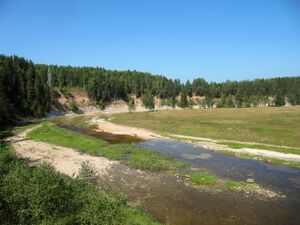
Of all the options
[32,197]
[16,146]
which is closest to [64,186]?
[32,197]

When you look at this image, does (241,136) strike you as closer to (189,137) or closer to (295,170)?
(189,137)

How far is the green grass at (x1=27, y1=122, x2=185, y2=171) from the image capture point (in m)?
40.6

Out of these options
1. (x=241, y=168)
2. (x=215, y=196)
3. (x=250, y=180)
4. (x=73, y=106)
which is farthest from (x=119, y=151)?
(x=73, y=106)

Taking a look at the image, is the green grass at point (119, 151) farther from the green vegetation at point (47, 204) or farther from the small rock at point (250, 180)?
the green vegetation at point (47, 204)

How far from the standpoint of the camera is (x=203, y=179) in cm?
3416

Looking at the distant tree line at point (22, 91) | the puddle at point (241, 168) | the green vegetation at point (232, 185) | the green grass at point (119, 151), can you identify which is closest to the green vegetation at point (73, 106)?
the distant tree line at point (22, 91)

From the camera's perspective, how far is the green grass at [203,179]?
33.3 metres

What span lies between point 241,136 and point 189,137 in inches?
468

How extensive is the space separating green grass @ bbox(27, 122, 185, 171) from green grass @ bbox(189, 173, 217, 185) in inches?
178

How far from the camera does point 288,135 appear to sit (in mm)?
63500

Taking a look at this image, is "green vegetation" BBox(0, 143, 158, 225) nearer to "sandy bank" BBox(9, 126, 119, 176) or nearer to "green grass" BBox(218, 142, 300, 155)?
"sandy bank" BBox(9, 126, 119, 176)

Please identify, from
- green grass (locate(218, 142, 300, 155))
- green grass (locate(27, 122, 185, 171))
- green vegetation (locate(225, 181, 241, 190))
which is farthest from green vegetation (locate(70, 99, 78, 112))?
green vegetation (locate(225, 181, 241, 190))

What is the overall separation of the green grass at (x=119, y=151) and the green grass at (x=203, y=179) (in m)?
4.53

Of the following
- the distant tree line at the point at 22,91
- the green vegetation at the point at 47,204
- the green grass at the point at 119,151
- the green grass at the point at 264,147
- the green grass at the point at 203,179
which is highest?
the distant tree line at the point at 22,91
